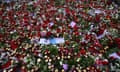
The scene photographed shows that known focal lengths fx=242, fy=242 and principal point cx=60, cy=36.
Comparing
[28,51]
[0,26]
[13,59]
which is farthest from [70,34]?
[0,26]

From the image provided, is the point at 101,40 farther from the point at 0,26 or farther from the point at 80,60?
the point at 0,26

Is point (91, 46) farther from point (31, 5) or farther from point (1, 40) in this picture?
point (31, 5)

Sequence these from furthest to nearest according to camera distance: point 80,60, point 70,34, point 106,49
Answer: point 70,34
point 106,49
point 80,60

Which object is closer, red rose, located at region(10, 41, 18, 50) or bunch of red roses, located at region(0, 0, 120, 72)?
bunch of red roses, located at region(0, 0, 120, 72)

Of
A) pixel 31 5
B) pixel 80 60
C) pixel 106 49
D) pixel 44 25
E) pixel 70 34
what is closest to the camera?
pixel 80 60

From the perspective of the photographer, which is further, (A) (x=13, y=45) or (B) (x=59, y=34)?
(B) (x=59, y=34)

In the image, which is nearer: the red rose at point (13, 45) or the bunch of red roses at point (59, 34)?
the bunch of red roses at point (59, 34)

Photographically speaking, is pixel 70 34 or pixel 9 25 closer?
pixel 70 34
